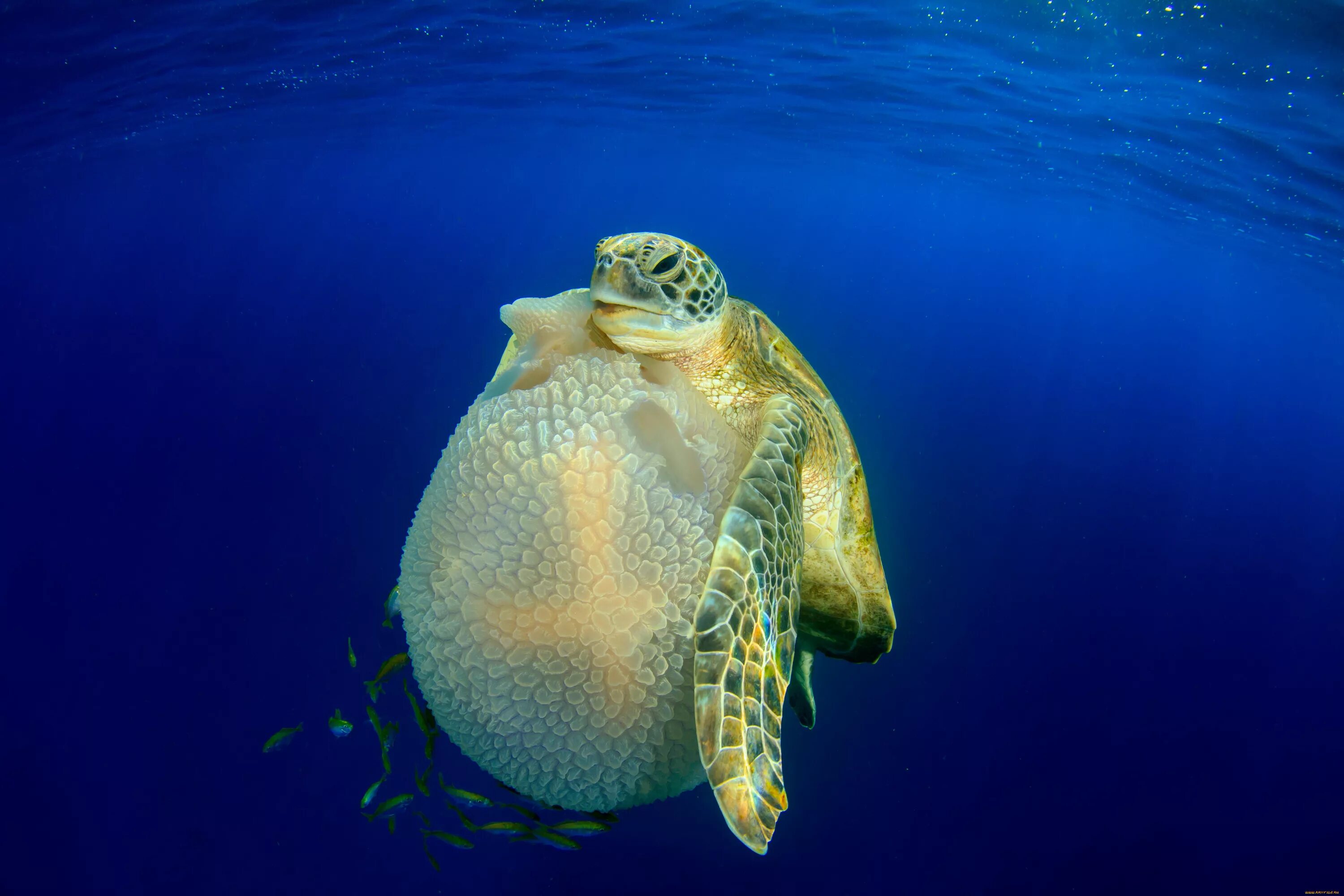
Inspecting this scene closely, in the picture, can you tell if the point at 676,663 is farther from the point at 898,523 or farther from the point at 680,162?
the point at 680,162

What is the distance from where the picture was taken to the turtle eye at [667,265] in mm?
2047

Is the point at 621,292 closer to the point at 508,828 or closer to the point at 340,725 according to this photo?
the point at 508,828

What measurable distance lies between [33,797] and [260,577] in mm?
3372

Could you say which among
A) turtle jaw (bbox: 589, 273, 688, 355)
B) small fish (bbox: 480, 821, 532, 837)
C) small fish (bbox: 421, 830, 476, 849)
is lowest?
small fish (bbox: 421, 830, 476, 849)

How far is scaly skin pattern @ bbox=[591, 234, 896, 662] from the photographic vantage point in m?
2.04

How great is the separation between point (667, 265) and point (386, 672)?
180 cm

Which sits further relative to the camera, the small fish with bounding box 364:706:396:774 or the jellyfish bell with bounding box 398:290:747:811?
the small fish with bounding box 364:706:396:774

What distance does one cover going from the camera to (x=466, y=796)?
93.7 inches

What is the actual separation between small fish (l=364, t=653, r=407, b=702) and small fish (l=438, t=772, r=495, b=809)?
413 mm

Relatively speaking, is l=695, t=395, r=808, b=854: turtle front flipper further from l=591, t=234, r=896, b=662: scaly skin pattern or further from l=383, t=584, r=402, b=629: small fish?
l=383, t=584, r=402, b=629: small fish

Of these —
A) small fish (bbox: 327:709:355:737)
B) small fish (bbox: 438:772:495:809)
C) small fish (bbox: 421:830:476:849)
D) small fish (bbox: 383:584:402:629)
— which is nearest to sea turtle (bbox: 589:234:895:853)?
small fish (bbox: 383:584:402:629)

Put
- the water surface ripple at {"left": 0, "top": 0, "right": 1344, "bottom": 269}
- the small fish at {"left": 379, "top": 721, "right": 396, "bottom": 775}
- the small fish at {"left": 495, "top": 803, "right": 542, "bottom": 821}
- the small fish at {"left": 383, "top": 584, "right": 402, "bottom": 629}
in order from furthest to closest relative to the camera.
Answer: the water surface ripple at {"left": 0, "top": 0, "right": 1344, "bottom": 269}
the small fish at {"left": 379, "top": 721, "right": 396, "bottom": 775}
the small fish at {"left": 495, "top": 803, "right": 542, "bottom": 821}
the small fish at {"left": 383, "top": 584, "right": 402, "bottom": 629}

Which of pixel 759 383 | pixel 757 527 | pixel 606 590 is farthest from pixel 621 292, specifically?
pixel 606 590

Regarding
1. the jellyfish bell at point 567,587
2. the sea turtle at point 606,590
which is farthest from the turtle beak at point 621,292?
the jellyfish bell at point 567,587
